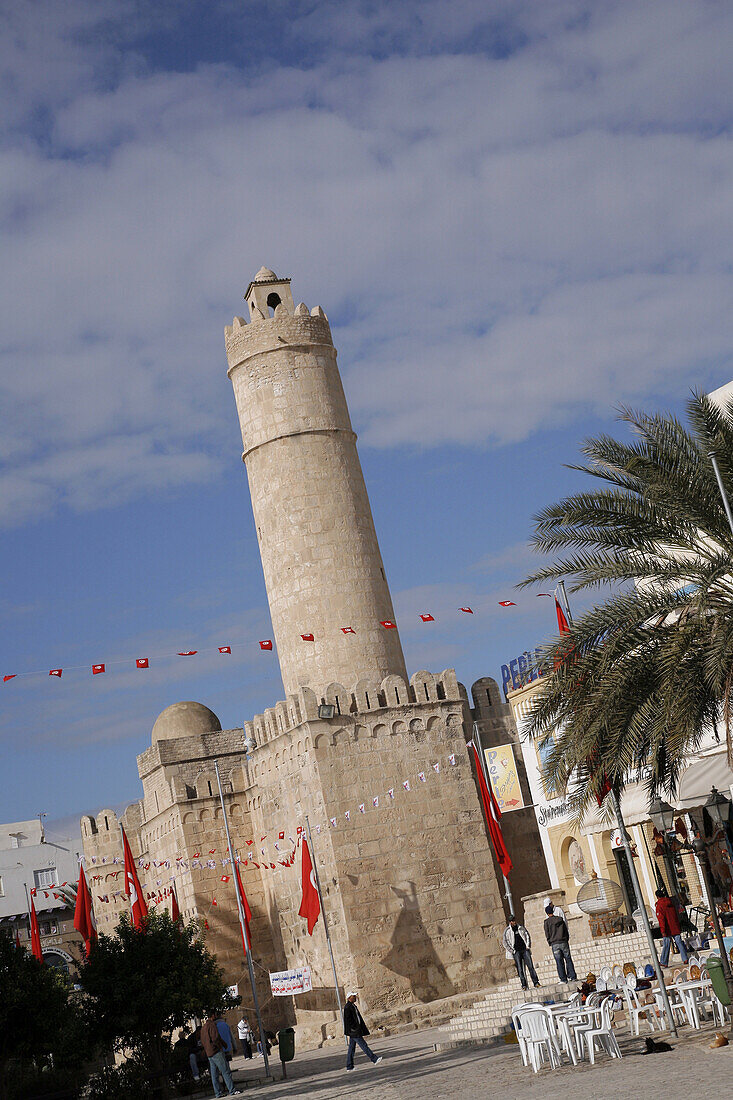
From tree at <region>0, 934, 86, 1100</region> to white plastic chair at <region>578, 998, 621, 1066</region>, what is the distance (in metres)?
7.50

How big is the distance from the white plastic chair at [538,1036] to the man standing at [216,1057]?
5.95 meters

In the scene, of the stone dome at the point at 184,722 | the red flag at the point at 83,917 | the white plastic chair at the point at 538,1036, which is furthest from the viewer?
the stone dome at the point at 184,722

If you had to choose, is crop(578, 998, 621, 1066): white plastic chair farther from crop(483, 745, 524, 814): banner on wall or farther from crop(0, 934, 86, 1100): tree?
crop(483, 745, 524, 814): banner on wall

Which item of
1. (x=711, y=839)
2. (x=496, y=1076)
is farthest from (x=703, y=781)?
(x=496, y=1076)

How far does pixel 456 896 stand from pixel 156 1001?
6.41m

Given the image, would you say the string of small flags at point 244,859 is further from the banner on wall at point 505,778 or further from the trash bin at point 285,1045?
the trash bin at point 285,1045

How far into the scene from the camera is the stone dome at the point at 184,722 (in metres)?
29.1

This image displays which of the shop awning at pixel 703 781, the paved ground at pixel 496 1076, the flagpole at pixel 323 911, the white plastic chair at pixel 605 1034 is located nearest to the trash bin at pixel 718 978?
the paved ground at pixel 496 1076

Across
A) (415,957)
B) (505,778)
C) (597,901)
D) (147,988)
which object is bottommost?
(415,957)

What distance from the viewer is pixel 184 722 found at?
96.0 feet

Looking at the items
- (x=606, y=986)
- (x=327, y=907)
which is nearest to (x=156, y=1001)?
(x=327, y=907)

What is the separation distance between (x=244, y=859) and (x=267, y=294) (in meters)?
12.7

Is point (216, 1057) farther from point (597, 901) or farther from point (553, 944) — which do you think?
point (597, 901)

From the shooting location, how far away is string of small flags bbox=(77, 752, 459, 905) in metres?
22.1
